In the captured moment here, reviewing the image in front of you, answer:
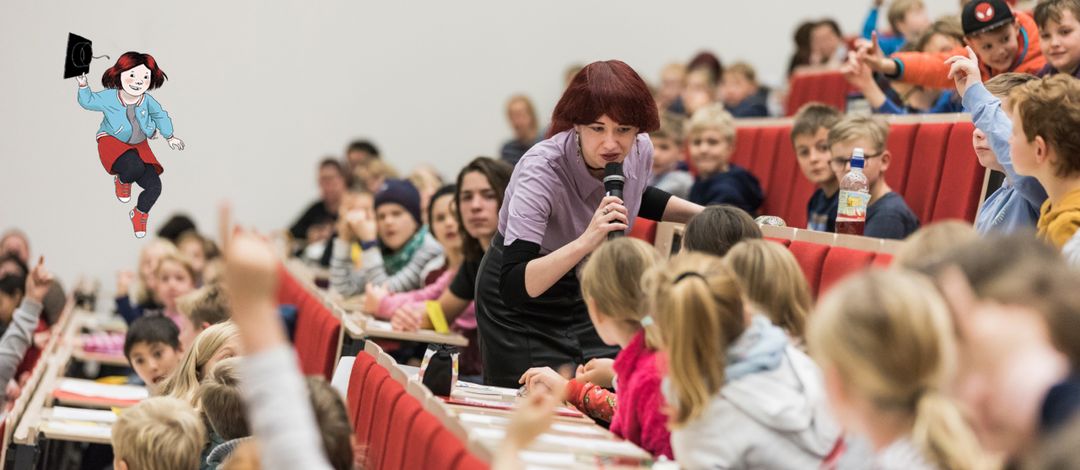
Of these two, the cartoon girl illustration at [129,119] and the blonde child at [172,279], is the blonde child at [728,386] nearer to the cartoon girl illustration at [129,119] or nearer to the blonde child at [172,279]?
the cartoon girl illustration at [129,119]

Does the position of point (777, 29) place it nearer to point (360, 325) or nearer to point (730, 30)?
point (730, 30)

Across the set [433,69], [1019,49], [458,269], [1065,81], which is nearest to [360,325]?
[458,269]

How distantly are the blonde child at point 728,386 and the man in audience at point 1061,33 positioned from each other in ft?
5.58

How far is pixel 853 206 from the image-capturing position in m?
3.25

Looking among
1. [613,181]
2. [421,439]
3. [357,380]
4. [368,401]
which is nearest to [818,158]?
[613,181]

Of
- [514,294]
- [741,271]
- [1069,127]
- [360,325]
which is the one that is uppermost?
[1069,127]

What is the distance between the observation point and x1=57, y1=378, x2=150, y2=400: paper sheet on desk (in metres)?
3.96

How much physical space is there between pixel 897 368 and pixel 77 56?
1.45 m

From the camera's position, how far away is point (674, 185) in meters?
4.86

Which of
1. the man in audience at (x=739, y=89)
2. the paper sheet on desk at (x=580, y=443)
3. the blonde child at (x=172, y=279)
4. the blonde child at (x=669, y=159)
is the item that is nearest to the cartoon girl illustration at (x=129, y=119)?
the paper sheet on desk at (x=580, y=443)

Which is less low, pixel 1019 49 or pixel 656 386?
pixel 1019 49

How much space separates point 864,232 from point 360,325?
1436mm

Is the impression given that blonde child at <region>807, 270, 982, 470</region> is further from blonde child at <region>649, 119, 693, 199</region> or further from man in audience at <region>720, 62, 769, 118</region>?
man in audience at <region>720, 62, 769, 118</region>

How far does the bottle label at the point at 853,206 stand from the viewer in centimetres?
324
